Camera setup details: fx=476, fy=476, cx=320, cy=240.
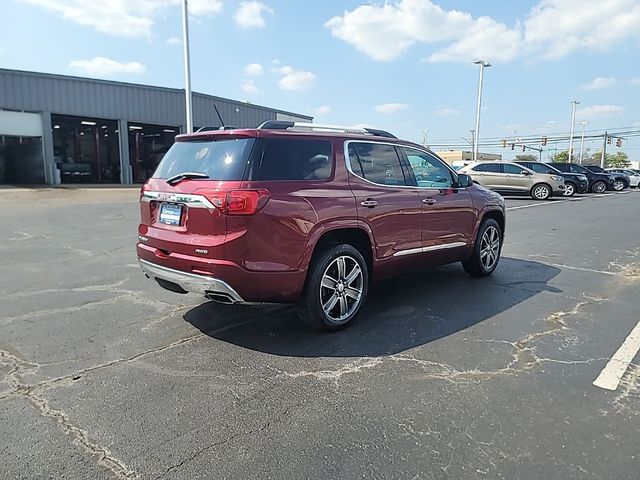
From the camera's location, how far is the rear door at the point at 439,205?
5.36 meters

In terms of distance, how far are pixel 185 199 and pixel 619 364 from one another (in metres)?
3.77

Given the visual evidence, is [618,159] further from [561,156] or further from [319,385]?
[319,385]

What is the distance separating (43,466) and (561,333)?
4219mm

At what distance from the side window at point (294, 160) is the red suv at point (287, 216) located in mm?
10

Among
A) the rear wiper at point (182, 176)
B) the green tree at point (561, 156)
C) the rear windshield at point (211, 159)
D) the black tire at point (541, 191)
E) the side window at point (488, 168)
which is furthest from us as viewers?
the green tree at point (561, 156)

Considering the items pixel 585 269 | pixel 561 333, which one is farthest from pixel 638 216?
pixel 561 333

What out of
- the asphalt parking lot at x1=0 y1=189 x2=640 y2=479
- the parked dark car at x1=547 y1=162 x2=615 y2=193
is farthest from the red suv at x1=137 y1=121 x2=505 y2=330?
the parked dark car at x1=547 y1=162 x2=615 y2=193

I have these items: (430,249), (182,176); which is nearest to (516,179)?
(430,249)

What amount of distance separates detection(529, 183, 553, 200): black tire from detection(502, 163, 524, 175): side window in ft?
3.33

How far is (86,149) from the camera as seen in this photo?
93.6ft

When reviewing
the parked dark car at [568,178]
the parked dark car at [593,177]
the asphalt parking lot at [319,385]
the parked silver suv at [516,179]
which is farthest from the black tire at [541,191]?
the asphalt parking lot at [319,385]

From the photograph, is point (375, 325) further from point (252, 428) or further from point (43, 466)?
point (43, 466)

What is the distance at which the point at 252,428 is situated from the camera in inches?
112

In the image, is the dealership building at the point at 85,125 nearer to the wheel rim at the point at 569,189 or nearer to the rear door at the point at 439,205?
the wheel rim at the point at 569,189
